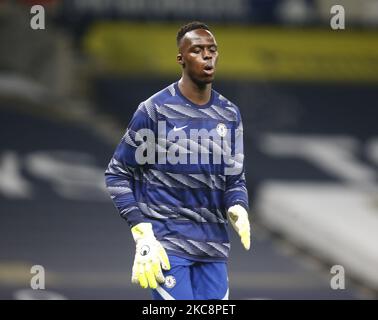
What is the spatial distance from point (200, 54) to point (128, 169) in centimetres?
63

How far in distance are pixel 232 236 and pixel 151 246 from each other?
800 centimetres

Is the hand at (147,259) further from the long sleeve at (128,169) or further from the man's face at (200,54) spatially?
the man's face at (200,54)

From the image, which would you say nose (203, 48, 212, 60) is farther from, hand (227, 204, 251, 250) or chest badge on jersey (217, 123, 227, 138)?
hand (227, 204, 251, 250)

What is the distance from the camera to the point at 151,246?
6.05 meters

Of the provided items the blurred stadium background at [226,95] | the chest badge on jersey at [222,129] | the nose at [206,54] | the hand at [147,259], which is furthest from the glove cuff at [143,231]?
Result: the blurred stadium background at [226,95]

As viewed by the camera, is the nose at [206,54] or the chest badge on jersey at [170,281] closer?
the nose at [206,54]

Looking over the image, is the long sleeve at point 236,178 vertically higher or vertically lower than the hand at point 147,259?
higher

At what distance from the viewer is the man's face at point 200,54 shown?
19.5 feet

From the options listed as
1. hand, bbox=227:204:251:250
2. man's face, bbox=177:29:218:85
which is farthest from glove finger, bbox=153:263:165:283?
man's face, bbox=177:29:218:85

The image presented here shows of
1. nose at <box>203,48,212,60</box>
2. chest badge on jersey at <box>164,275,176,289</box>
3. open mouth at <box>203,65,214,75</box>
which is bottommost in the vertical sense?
chest badge on jersey at <box>164,275,176,289</box>

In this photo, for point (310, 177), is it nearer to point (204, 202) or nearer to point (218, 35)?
point (218, 35)

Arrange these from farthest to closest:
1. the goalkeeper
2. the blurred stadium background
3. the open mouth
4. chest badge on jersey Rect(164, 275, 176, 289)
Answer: the blurred stadium background, chest badge on jersey Rect(164, 275, 176, 289), the goalkeeper, the open mouth

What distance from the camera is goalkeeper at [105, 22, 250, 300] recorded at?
6.03 metres
